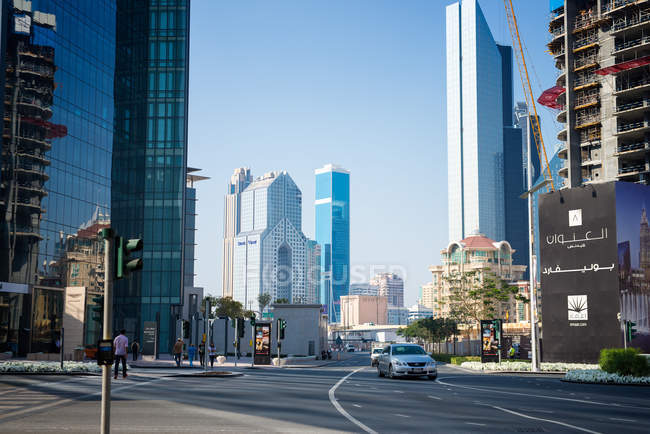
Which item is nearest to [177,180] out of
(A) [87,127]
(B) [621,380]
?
(A) [87,127]

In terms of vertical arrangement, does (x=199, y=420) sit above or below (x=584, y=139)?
below

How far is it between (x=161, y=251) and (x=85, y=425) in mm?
75204

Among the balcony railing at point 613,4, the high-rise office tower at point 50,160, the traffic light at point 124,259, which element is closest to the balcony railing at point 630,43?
the balcony railing at point 613,4

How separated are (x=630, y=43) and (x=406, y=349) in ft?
222

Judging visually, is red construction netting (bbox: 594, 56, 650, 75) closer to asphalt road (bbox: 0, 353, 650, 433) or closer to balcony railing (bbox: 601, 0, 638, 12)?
balcony railing (bbox: 601, 0, 638, 12)

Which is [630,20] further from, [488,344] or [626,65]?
[488,344]

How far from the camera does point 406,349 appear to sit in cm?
3459

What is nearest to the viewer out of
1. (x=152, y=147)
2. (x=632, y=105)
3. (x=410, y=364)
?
(x=410, y=364)

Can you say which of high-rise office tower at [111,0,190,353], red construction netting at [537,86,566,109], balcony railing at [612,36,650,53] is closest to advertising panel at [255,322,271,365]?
high-rise office tower at [111,0,190,353]

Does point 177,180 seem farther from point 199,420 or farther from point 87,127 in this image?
point 199,420

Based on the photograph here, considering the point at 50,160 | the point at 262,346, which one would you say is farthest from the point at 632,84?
the point at 50,160

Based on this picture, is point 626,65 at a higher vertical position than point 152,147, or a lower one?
higher

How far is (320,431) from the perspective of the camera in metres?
14.3

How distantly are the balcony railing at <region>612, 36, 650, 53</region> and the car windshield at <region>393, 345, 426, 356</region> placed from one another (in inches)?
2556
